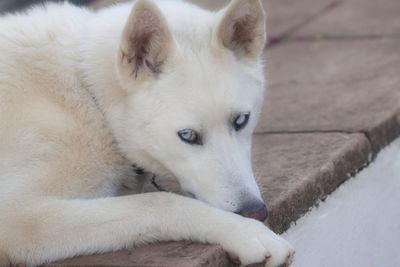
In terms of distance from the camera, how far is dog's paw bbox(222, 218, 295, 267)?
7.57ft

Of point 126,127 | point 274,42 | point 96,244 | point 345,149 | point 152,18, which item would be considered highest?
point 152,18

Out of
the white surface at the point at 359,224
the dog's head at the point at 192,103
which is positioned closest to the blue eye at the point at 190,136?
the dog's head at the point at 192,103

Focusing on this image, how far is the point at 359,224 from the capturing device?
11.2ft

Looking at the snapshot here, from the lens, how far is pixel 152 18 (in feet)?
8.30

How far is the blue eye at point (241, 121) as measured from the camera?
267cm

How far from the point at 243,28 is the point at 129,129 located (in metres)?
0.79

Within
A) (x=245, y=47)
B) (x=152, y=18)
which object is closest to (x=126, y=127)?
(x=152, y=18)

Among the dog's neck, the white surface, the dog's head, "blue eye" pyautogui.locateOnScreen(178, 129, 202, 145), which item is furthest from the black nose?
the dog's neck

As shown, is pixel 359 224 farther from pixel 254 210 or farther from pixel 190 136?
pixel 190 136

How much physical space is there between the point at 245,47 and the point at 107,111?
79 centimetres

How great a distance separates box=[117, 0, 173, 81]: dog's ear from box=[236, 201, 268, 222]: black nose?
2.54 ft

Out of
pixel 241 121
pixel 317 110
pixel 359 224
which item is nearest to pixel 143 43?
pixel 241 121

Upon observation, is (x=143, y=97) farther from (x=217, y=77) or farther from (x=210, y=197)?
(x=210, y=197)

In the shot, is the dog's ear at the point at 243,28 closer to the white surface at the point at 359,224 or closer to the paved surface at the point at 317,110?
the paved surface at the point at 317,110
